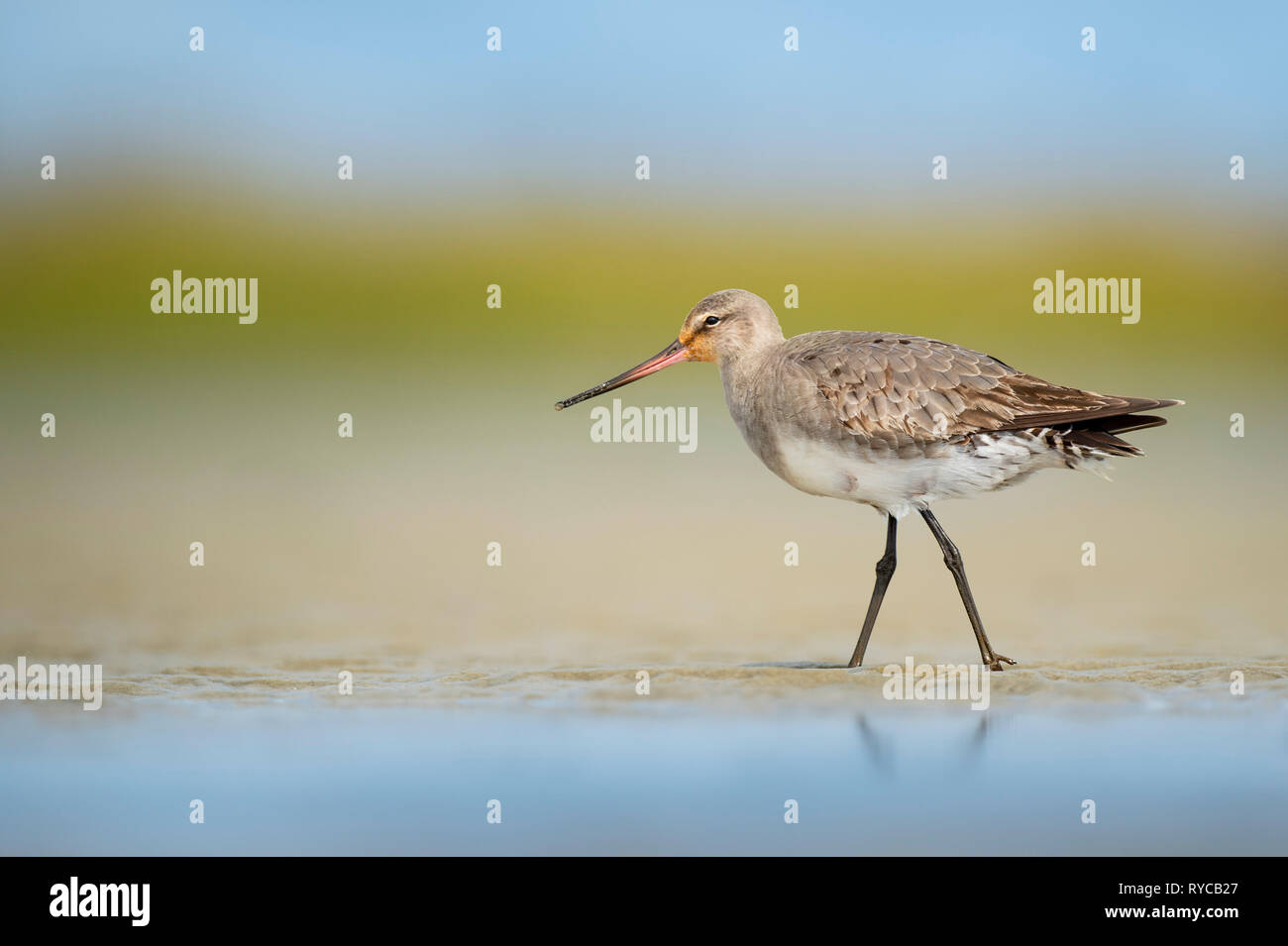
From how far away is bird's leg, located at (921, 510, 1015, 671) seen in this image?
7.97 meters

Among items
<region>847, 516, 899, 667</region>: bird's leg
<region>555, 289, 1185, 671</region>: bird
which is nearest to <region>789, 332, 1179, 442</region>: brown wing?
<region>555, 289, 1185, 671</region>: bird

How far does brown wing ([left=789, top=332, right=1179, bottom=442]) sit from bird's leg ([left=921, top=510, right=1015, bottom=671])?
22.1 inches

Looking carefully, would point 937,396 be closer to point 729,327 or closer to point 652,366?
point 729,327

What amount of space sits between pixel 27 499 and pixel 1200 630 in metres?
8.60

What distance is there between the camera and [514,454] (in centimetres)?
1404

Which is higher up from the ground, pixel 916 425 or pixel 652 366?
pixel 652 366

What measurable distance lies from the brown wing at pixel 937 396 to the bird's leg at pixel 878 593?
64cm

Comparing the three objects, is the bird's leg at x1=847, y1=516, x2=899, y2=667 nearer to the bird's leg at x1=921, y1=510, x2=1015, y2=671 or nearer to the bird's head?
the bird's leg at x1=921, y1=510, x2=1015, y2=671

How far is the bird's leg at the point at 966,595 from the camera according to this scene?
7.97 metres

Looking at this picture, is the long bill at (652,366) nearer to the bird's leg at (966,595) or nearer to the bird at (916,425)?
the bird at (916,425)

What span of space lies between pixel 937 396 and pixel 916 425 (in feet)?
0.66

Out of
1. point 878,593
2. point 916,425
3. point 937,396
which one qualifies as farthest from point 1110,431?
point 878,593

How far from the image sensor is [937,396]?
25.8 feet

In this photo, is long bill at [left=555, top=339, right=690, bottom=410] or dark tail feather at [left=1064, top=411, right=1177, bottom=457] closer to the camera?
dark tail feather at [left=1064, top=411, right=1177, bottom=457]
